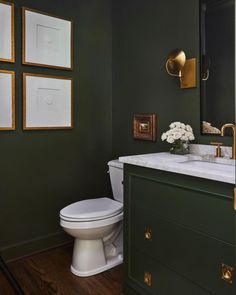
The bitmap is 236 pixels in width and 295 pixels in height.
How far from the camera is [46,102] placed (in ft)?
7.86

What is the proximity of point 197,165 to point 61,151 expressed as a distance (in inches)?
51.1

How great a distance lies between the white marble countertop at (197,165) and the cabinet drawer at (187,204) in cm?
6

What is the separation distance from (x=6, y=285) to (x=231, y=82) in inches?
81.8

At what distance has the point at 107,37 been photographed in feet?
9.11

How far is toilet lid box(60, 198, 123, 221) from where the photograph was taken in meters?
1.99

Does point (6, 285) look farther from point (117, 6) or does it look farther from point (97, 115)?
point (117, 6)

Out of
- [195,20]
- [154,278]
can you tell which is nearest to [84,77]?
[195,20]

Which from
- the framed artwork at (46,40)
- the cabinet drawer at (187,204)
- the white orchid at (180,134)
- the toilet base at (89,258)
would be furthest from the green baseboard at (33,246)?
the framed artwork at (46,40)

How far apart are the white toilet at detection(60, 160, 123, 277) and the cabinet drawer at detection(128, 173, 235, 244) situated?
14.5 inches

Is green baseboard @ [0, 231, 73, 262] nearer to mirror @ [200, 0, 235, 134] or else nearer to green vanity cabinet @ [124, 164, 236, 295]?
green vanity cabinet @ [124, 164, 236, 295]

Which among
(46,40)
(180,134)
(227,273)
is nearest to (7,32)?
(46,40)

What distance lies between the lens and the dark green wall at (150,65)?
81.7 inches

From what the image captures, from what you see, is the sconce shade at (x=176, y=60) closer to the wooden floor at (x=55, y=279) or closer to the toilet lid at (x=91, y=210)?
the toilet lid at (x=91, y=210)

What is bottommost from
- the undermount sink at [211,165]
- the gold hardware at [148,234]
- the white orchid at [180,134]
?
the gold hardware at [148,234]
